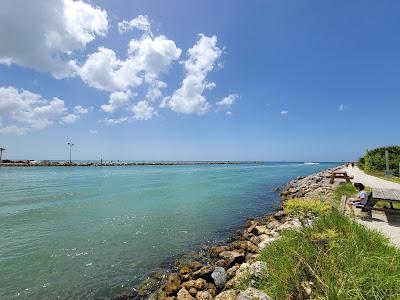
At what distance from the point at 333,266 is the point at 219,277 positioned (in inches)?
129

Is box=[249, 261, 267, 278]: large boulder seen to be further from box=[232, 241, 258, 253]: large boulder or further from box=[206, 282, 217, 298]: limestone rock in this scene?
box=[232, 241, 258, 253]: large boulder

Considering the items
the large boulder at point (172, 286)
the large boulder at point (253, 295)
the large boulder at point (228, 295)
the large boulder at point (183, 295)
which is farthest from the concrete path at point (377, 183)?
the large boulder at point (253, 295)

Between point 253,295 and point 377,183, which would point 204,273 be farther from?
point 377,183

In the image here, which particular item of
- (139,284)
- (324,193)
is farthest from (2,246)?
(324,193)

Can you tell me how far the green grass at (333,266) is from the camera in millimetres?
3451

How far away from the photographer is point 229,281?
6.15 metres

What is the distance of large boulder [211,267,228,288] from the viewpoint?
6.32 metres

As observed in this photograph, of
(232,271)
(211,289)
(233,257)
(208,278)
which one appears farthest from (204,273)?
(233,257)

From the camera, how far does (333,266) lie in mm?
3938

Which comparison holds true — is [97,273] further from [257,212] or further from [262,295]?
[257,212]

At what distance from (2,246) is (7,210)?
698cm

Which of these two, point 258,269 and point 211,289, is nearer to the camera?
point 258,269

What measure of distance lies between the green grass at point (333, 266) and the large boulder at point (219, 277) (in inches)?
45.6

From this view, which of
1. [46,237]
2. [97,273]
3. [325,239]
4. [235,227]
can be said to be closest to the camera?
[325,239]
